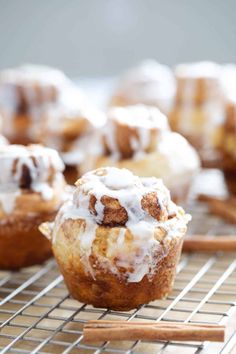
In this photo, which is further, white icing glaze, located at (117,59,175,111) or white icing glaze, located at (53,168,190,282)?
white icing glaze, located at (117,59,175,111)

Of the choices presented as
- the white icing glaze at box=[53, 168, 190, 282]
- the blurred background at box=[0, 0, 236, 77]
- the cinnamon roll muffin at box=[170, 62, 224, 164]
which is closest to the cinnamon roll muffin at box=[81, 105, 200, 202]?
the cinnamon roll muffin at box=[170, 62, 224, 164]

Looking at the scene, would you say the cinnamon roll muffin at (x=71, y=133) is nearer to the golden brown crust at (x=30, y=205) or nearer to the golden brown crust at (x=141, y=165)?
the golden brown crust at (x=141, y=165)

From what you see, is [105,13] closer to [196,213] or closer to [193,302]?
[196,213]

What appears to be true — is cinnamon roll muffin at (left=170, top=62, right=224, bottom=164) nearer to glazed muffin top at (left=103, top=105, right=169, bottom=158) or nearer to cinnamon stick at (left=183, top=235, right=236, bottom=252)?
glazed muffin top at (left=103, top=105, right=169, bottom=158)

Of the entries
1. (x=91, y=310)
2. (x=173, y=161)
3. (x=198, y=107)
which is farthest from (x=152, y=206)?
(x=198, y=107)

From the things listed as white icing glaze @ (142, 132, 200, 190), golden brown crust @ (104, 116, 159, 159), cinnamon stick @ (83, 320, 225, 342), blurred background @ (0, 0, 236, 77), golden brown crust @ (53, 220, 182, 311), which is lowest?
cinnamon stick @ (83, 320, 225, 342)

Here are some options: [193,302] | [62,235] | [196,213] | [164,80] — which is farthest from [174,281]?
[164,80]

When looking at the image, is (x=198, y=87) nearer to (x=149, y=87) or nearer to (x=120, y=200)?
(x=149, y=87)

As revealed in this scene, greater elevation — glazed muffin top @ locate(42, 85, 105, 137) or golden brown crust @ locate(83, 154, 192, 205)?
glazed muffin top @ locate(42, 85, 105, 137)
